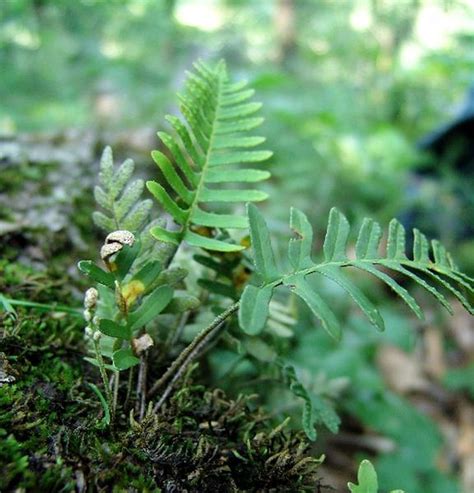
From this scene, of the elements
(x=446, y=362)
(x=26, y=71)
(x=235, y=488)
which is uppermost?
(x=26, y=71)

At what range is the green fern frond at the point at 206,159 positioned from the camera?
1.12 meters

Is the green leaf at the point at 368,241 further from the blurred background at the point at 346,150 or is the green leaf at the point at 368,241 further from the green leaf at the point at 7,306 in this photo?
the green leaf at the point at 7,306

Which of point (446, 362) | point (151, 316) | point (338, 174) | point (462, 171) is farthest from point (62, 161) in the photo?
point (462, 171)

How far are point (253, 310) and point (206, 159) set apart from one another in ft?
Result: 1.75

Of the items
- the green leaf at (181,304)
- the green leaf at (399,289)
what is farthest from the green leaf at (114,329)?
the green leaf at (399,289)

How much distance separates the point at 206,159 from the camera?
4.15 ft

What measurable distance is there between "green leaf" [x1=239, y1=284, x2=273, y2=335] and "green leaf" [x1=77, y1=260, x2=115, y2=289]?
288 millimetres

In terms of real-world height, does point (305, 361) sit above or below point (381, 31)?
below

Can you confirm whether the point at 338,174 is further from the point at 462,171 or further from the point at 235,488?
the point at 235,488

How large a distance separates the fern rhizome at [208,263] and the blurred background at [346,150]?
0.90 feet

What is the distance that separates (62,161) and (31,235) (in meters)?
0.62

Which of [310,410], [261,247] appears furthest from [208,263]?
[310,410]

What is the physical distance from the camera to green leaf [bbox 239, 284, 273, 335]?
2.63 ft

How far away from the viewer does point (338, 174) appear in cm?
406
